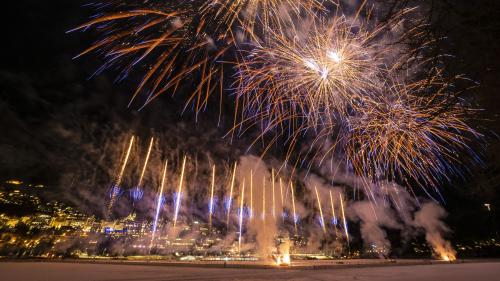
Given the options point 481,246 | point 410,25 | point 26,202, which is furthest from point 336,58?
point 26,202

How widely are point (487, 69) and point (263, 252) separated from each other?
39717 mm

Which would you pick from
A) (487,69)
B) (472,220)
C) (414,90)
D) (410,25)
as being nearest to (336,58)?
(414,90)

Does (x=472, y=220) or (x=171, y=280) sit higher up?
(x=472, y=220)

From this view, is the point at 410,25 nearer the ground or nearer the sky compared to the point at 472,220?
nearer the ground

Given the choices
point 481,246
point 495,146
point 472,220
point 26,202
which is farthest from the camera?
point 26,202

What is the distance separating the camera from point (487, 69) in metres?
7.25

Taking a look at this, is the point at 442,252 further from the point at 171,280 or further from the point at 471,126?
the point at 171,280

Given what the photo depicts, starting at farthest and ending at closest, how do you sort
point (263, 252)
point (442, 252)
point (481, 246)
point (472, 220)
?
1. point (472, 220)
2. point (481, 246)
3. point (442, 252)
4. point (263, 252)

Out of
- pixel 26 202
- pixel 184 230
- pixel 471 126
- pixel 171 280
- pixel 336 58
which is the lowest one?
pixel 171 280

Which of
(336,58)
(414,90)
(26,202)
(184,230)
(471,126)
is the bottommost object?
(471,126)

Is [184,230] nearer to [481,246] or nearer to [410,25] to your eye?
[481,246]

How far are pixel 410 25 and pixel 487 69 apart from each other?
331cm

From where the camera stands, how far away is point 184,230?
8606 centimetres

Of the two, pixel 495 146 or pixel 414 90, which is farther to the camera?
pixel 495 146
